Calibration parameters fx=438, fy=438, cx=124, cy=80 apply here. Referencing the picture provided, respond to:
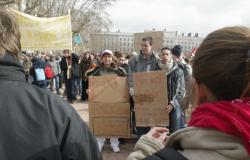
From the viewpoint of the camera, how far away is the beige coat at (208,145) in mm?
1341

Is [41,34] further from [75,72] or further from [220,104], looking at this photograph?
[220,104]

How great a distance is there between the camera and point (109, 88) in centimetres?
590

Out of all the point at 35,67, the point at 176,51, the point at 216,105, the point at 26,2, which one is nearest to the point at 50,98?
the point at 216,105

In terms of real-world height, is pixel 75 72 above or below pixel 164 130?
below

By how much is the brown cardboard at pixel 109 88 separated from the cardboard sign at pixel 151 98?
358 millimetres

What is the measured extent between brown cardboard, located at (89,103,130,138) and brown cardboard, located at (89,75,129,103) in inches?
3.3

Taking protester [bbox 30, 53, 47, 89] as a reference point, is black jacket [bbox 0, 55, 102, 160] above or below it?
above

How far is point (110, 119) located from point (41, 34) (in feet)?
11.5

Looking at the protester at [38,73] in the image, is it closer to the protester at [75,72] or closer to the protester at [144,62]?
the protester at [75,72]

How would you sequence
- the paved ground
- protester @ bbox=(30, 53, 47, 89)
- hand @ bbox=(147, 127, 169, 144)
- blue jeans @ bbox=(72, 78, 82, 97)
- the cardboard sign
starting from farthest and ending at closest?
blue jeans @ bbox=(72, 78, 82, 97), protester @ bbox=(30, 53, 47, 89), the paved ground, the cardboard sign, hand @ bbox=(147, 127, 169, 144)

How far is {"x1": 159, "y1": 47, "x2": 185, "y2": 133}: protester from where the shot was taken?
17.9 ft

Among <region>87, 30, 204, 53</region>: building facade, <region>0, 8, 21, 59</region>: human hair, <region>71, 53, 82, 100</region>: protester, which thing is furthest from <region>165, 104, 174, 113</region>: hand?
<region>87, 30, 204, 53</region>: building facade

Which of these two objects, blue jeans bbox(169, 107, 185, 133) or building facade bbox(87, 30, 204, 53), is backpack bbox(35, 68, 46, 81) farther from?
building facade bbox(87, 30, 204, 53)

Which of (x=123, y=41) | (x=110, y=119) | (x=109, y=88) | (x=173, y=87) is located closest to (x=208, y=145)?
(x=173, y=87)
